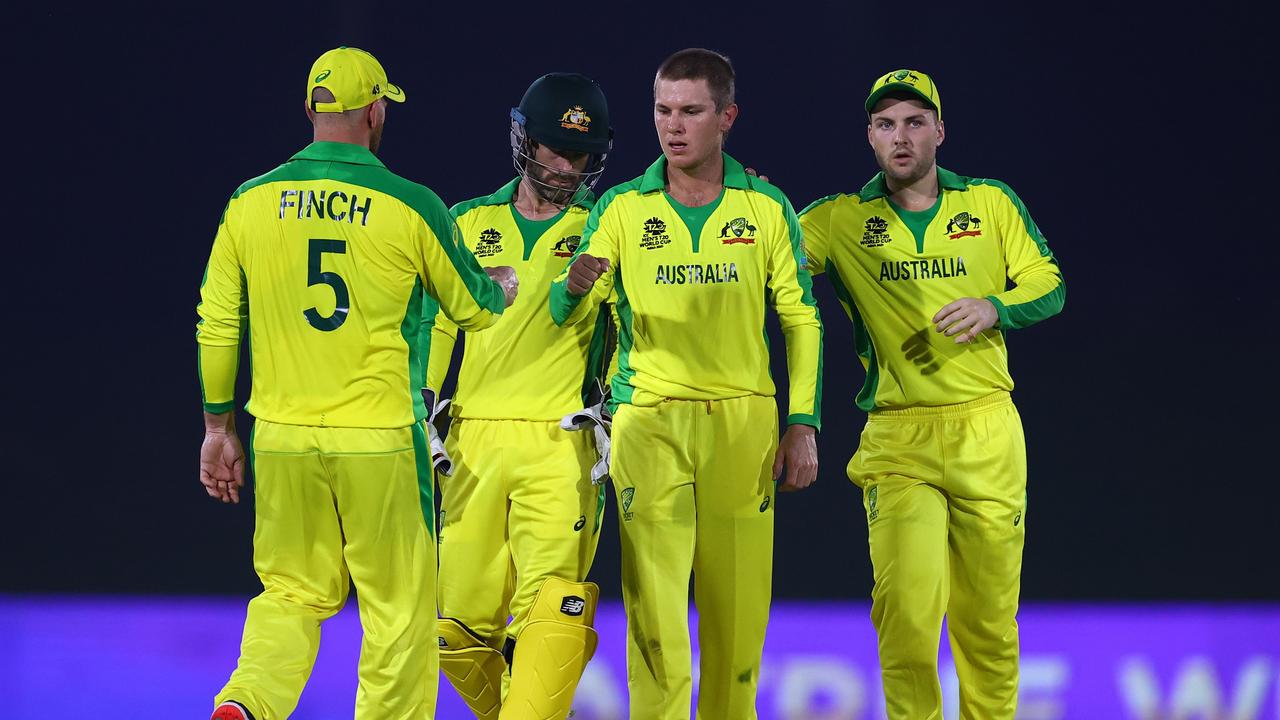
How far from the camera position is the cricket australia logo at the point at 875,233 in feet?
13.2

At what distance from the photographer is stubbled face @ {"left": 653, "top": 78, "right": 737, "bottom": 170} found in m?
3.80

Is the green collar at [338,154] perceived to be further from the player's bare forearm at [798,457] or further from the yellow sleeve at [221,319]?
the player's bare forearm at [798,457]

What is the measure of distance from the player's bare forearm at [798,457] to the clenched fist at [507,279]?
2.55ft

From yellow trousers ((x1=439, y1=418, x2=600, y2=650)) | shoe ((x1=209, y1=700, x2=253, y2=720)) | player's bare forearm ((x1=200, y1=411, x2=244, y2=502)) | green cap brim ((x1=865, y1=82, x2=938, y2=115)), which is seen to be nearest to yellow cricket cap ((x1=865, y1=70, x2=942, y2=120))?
green cap brim ((x1=865, y1=82, x2=938, y2=115))

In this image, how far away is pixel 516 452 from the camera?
3945 millimetres

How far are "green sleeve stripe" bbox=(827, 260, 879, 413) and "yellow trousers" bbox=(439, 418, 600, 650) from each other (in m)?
0.76

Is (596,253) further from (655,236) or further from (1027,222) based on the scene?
(1027,222)

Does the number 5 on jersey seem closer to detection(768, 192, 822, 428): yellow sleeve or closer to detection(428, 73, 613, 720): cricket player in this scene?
detection(428, 73, 613, 720): cricket player

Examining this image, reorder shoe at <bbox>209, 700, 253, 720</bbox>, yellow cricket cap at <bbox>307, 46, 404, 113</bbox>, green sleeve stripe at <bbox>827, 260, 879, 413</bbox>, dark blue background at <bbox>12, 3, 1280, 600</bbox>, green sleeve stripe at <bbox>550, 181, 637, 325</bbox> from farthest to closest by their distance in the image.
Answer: dark blue background at <bbox>12, 3, 1280, 600</bbox>
green sleeve stripe at <bbox>827, 260, 879, 413</bbox>
green sleeve stripe at <bbox>550, 181, 637, 325</bbox>
yellow cricket cap at <bbox>307, 46, 404, 113</bbox>
shoe at <bbox>209, 700, 253, 720</bbox>

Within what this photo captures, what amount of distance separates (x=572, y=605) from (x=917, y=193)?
145 centimetres

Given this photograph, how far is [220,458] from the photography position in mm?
3475

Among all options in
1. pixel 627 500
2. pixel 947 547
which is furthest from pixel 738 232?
pixel 947 547

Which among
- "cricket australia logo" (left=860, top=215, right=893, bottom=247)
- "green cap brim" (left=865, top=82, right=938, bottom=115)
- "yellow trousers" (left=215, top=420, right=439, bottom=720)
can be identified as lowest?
"yellow trousers" (left=215, top=420, right=439, bottom=720)

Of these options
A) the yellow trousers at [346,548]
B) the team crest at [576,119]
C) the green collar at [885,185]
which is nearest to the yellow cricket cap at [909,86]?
the green collar at [885,185]
